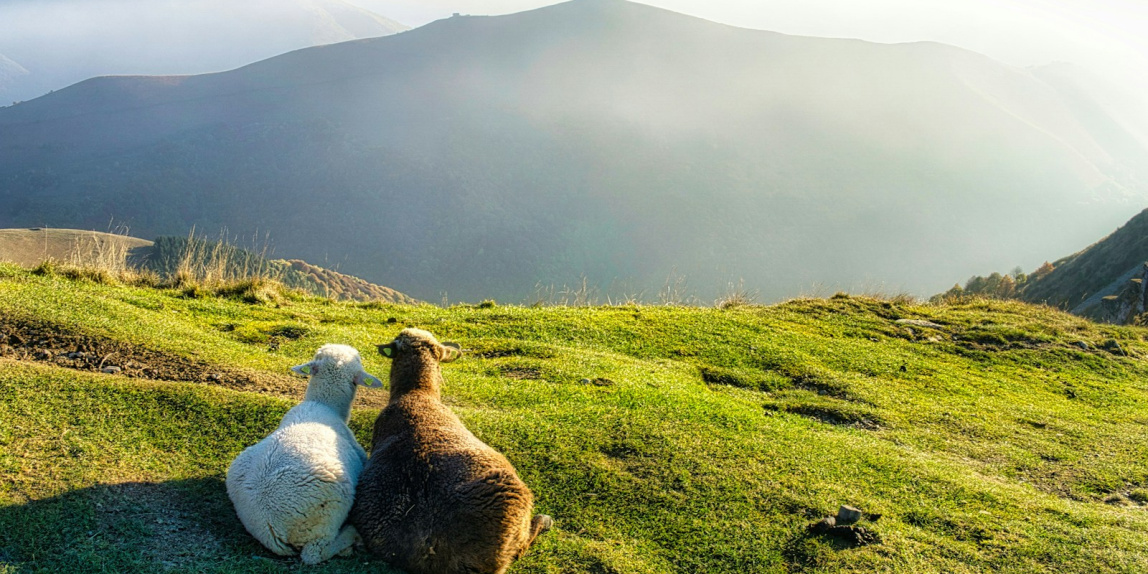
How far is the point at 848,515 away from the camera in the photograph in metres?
6.76

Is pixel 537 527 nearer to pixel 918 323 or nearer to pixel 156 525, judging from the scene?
pixel 156 525

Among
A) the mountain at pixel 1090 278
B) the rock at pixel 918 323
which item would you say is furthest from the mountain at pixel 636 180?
the rock at pixel 918 323

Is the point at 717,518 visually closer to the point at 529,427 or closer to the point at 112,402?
the point at 529,427

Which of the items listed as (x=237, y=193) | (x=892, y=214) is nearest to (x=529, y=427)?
(x=892, y=214)

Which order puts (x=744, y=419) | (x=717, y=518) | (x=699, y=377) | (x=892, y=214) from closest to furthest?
(x=717, y=518)
(x=744, y=419)
(x=699, y=377)
(x=892, y=214)

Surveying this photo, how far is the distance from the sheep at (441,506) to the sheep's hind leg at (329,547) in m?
0.08

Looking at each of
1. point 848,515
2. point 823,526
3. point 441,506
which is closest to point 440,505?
point 441,506

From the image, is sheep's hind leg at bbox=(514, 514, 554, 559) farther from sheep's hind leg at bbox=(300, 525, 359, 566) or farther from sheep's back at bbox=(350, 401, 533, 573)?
sheep's hind leg at bbox=(300, 525, 359, 566)

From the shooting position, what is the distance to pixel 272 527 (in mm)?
5047

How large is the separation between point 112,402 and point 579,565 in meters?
5.05

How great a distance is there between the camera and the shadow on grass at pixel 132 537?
474cm

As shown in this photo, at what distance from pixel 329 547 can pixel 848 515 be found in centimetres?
482

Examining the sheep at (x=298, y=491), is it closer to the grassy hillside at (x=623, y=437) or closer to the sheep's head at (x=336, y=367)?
the grassy hillside at (x=623, y=437)

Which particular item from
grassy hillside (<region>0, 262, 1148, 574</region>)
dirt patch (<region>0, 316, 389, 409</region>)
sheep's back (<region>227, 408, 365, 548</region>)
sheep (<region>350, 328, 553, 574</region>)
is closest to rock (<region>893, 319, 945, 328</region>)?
grassy hillside (<region>0, 262, 1148, 574</region>)
